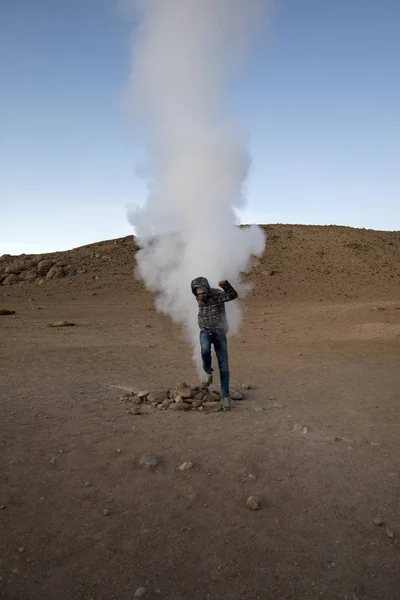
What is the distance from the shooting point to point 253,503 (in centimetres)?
471

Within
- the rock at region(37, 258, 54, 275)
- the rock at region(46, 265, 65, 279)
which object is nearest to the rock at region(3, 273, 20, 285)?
the rock at region(37, 258, 54, 275)

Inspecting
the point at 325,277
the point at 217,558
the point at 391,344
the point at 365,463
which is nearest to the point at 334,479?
the point at 365,463

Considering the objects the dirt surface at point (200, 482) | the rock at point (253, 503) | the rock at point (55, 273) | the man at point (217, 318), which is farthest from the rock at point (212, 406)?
the rock at point (55, 273)

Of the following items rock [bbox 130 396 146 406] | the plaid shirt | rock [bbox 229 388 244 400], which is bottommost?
rock [bbox 229 388 244 400]

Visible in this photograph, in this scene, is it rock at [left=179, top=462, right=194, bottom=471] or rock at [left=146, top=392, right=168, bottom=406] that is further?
rock at [left=146, top=392, right=168, bottom=406]

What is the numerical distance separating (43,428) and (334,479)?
14.5 ft

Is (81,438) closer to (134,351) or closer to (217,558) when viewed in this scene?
(217,558)

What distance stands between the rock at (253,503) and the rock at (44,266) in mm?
35665

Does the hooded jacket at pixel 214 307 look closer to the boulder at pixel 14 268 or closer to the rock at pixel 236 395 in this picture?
the rock at pixel 236 395

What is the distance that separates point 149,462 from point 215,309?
324 centimetres

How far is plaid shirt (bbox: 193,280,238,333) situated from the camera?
317 inches

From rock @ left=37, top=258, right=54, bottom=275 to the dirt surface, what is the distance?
24776 millimetres

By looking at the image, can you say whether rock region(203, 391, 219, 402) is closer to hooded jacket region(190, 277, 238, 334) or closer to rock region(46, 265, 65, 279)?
hooded jacket region(190, 277, 238, 334)

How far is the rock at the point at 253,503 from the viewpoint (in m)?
4.70
